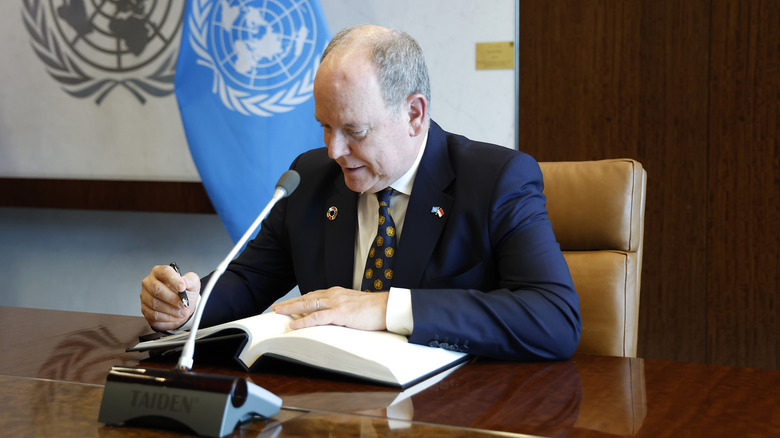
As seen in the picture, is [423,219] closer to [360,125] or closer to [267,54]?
[360,125]

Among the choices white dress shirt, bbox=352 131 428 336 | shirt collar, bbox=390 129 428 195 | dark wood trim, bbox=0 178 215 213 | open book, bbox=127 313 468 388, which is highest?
shirt collar, bbox=390 129 428 195

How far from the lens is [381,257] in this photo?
1559 millimetres

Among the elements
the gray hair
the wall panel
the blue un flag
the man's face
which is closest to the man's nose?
the man's face

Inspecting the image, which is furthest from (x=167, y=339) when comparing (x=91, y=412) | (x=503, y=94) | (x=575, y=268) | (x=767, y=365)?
(x=767, y=365)

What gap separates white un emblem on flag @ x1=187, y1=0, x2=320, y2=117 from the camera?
2947 millimetres

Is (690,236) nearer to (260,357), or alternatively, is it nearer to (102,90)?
(260,357)

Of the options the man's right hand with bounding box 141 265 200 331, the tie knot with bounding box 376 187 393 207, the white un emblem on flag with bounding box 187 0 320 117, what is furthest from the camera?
the white un emblem on flag with bounding box 187 0 320 117

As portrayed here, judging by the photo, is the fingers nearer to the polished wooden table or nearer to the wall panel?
the polished wooden table

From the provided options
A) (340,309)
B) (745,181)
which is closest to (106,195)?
(340,309)

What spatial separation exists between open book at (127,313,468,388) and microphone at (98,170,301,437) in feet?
0.55

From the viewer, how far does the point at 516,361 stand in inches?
49.3

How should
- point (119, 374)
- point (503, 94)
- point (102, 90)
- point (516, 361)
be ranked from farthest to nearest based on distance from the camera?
point (102, 90), point (503, 94), point (516, 361), point (119, 374)

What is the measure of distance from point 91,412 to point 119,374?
0.07 m

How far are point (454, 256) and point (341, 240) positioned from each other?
28 cm
